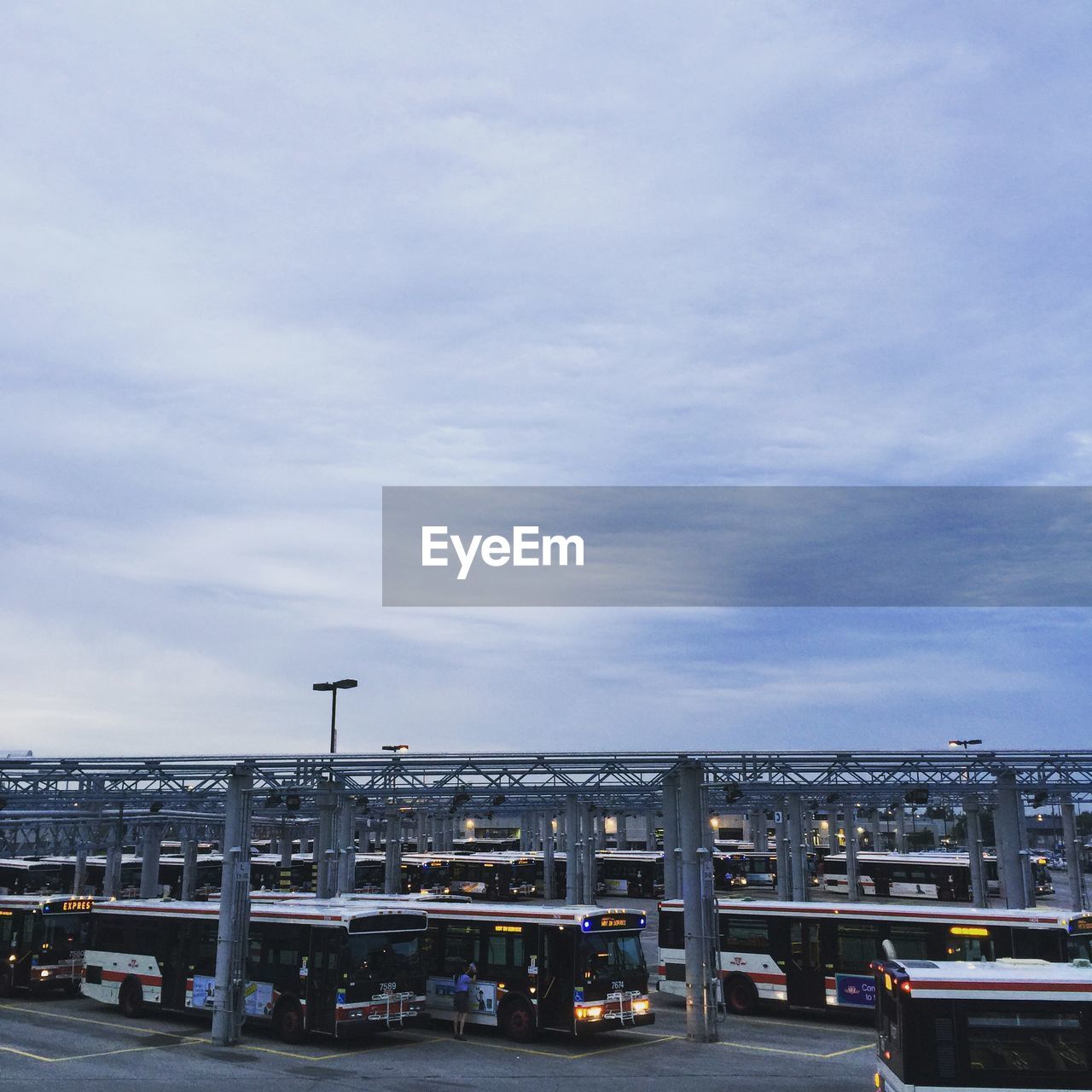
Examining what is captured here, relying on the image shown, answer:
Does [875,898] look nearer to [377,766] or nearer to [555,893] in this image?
[555,893]

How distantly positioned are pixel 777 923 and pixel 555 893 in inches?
1657

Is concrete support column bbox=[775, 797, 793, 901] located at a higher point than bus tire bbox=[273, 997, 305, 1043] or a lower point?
higher

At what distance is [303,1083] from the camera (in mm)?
19344

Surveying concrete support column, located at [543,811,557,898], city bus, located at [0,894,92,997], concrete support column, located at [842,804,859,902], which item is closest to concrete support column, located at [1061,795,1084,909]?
concrete support column, located at [842,804,859,902]

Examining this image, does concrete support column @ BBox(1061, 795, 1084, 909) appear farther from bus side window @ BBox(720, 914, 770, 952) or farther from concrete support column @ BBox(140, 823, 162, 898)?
concrete support column @ BBox(140, 823, 162, 898)

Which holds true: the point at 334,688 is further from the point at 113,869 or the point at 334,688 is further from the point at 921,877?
the point at 921,877

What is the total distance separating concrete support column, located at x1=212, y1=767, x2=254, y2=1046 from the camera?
23.4 m

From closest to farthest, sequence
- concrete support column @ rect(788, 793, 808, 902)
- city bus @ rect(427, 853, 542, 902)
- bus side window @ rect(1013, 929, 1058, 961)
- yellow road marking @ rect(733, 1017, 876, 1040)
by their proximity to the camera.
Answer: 1. bus side window @ rect(1013, 929, 1058, 961)
2. yellow road marking @ rect(733, 1017, 876, 1040)
3. concrete support column @ rect(788, 793, 808, 902)
4. city bus @ rect(427, 853, 542, 902)

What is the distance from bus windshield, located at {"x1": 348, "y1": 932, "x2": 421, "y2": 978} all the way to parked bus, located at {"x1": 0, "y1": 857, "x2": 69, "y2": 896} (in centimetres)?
4283

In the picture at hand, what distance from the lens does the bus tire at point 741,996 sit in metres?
27.2

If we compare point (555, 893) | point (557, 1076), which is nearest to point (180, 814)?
point (555, 893)

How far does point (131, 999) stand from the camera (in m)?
27.5

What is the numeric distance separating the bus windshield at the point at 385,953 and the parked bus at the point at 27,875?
141 feet

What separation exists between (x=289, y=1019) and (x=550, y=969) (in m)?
5.81
